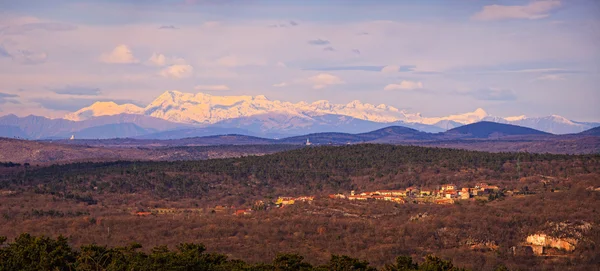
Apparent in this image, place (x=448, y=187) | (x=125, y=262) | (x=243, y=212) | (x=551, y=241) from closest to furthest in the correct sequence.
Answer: (x=125, y=262) < (x=551, y=241) < (x=243, y=212) < (x=448, y=187)

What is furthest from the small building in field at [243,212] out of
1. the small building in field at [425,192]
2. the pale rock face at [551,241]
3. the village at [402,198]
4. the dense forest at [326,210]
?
the pale rock face at [551,241]

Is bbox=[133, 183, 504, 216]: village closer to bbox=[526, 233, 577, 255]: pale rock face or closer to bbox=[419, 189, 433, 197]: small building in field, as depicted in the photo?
bbox=[419, 189, 433, 197]: small building in field

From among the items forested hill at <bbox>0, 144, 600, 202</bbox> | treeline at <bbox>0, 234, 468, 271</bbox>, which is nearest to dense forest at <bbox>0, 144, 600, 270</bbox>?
forested hill at <bbox>0, 144, 600, 202</bbox>

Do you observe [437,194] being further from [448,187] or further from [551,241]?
[551,241]

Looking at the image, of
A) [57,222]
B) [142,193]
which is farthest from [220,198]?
[57,222]

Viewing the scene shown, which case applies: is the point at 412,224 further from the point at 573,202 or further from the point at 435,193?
the point at 435,193

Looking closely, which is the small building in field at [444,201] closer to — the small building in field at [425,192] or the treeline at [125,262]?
the small building in field at [425,192]

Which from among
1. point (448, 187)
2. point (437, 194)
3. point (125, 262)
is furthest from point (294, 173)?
point (125, 262)
